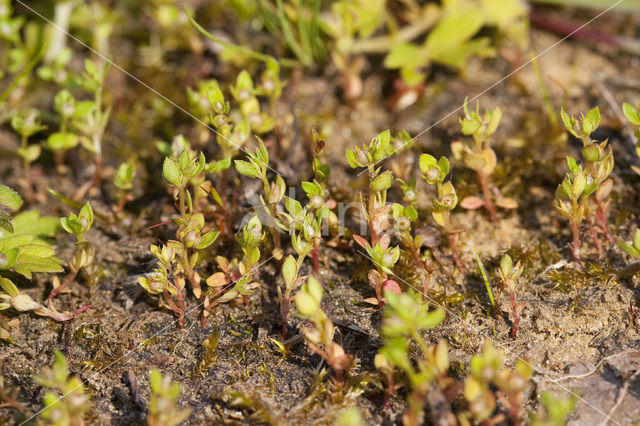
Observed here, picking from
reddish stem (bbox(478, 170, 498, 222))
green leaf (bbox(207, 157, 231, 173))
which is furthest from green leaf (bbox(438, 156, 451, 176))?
green leaf (bbox(207, 157, 231, 173))

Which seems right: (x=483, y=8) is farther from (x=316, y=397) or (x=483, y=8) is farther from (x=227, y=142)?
(x=316, y=397)

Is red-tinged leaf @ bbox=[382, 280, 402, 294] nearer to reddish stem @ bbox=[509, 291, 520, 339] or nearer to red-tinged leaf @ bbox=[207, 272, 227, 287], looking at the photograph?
reddish stem @ bbox=[509, 291, 520, 339]

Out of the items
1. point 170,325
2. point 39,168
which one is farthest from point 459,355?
point 39,168

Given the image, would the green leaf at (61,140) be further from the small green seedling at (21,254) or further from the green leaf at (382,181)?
the green leaf at (382,181)

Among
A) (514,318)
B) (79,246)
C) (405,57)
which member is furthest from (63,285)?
(405,57)

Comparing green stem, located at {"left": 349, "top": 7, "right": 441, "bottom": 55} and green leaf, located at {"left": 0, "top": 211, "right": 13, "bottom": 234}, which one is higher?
green stem, located at {"left": 349, "top": 7, "right": 441, "bottom": 55}

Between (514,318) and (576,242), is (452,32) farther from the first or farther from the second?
(514,318)
